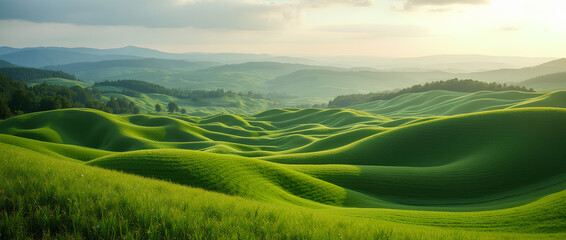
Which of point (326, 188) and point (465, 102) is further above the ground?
point (465, 102)

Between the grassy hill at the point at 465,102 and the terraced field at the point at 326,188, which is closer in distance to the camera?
the terraced field at the point at 326,188

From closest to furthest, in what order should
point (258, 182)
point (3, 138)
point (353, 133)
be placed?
1. point (258, 182)
2. point (3, 138)
3. point (353, 133)

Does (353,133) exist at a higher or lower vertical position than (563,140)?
lower

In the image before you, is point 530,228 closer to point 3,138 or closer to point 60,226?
point 60,226

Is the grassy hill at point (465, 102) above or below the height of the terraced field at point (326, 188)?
above

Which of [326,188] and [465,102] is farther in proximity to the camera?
[465,102]

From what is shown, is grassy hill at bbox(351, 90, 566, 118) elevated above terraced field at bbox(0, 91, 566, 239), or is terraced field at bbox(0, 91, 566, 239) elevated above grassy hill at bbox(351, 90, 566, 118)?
grassy hill at bbox(351, 90, 566, 118)

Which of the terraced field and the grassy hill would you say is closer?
the terraced field

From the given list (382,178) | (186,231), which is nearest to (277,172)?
(382,178)
